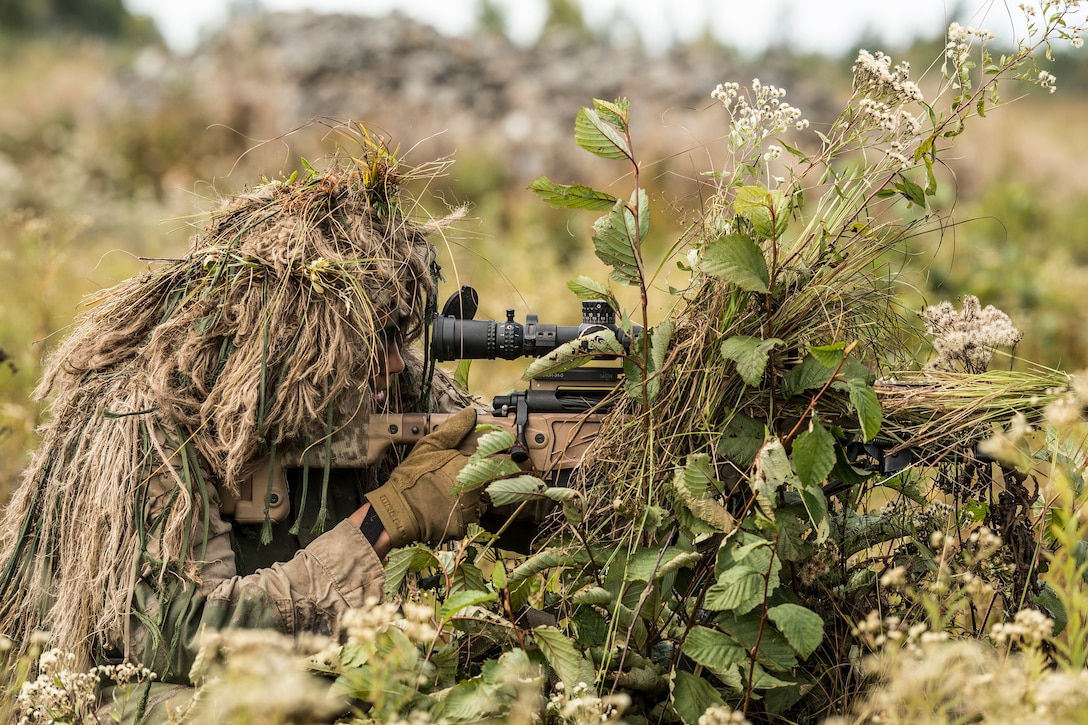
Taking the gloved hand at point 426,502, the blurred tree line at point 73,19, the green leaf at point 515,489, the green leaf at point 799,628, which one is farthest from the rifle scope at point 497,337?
the blurred tree line at point 73,19

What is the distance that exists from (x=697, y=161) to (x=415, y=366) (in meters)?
8.41

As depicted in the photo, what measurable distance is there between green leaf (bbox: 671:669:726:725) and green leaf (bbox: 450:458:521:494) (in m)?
0.68

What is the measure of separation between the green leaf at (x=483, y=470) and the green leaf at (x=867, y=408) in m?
0.89

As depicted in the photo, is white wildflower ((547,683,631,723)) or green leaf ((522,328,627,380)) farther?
green leaf ((522,328,627,380))

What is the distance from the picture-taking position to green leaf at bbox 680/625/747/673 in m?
2.38

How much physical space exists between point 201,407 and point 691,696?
159cm

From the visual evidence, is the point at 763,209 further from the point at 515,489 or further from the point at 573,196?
the point at 515,489

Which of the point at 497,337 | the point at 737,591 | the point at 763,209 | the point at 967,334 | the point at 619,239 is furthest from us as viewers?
the point at 497,337

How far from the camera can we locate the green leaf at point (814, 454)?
2342 millimetres

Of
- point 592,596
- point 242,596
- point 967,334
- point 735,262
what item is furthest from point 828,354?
point 242,596

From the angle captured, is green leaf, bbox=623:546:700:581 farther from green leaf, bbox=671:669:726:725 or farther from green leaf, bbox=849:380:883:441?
green leaf, bbox=849:380:883:441

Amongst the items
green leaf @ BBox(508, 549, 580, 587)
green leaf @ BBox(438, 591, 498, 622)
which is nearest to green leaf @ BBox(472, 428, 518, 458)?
green leaf @ BBox(508, 549, 580, 587)

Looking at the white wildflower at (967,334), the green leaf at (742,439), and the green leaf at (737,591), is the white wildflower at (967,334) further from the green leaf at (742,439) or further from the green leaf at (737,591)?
the green leaf at (737,591)

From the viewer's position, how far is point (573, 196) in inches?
99.1
